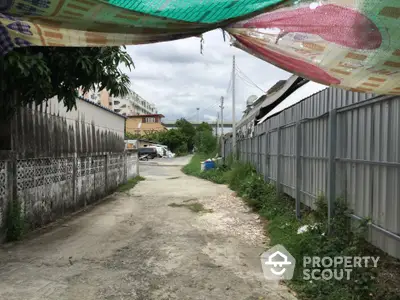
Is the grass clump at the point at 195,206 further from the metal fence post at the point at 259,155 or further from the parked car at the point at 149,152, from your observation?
the parked car at the point at 149,152

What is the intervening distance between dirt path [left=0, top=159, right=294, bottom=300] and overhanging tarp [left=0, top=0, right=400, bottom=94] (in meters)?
2.50

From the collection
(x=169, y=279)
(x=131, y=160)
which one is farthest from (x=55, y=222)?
(x=131, y=160)

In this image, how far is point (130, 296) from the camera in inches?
156

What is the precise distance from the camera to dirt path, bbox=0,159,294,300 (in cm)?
412

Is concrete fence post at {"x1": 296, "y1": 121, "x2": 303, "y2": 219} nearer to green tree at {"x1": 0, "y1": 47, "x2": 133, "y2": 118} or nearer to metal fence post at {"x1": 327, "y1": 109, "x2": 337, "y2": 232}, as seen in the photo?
metal fence post at {"x1": 327, "y1": 109, "x2": 337, "y2": 232}

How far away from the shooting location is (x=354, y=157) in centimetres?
446

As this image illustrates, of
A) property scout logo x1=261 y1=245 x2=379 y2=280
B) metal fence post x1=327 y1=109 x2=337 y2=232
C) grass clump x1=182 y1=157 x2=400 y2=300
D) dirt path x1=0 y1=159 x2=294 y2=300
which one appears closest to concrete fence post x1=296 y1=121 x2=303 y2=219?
grass clump x1=182 y1=157 x2=400 y2=300

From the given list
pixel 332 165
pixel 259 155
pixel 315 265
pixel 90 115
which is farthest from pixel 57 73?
pixel 259 155

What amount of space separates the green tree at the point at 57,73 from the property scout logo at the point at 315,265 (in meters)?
3.70

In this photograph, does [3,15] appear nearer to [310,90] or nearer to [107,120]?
[310,90]

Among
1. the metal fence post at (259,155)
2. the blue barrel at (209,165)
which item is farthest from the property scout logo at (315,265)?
the blue barrel at (209,165)

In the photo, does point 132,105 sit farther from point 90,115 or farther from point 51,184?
point 51,184

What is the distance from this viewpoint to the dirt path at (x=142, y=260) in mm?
4117

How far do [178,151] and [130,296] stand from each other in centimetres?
6288
